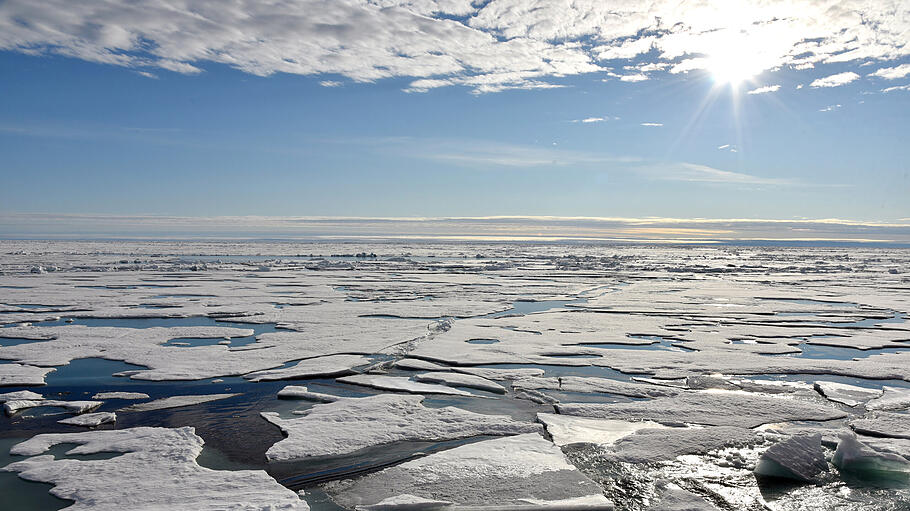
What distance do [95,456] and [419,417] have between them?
A: 2.46 meters

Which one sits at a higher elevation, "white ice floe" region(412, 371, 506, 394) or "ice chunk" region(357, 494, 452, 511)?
"ice chunk" region(357, 494, 452, 511)

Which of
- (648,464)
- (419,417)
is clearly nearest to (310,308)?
(419,417)

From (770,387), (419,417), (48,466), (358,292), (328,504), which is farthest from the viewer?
(358,292)

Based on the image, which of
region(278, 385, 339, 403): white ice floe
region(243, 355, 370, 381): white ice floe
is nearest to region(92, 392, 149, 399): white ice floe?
region(243, 355, 370, 381): white ice floe

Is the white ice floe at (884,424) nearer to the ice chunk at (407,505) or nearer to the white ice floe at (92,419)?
the ice chunk at (407,505)

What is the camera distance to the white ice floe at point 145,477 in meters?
3.41

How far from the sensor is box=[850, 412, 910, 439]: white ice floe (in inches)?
188

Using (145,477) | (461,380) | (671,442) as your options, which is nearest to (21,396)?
(145,477)

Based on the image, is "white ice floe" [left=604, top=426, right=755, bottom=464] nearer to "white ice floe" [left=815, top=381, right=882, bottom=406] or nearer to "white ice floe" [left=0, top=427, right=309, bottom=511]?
"white ice floe" [left=815, top=381, right=882, bottom=406]

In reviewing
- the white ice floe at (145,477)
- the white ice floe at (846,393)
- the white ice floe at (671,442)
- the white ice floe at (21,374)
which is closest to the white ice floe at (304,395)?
the white ice floe at (145,477)

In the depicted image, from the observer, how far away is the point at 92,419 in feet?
16.1

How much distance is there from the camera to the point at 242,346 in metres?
8.27

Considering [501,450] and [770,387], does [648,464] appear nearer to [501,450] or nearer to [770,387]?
[501,450]

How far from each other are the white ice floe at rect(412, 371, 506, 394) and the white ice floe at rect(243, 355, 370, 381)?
3.16ft
